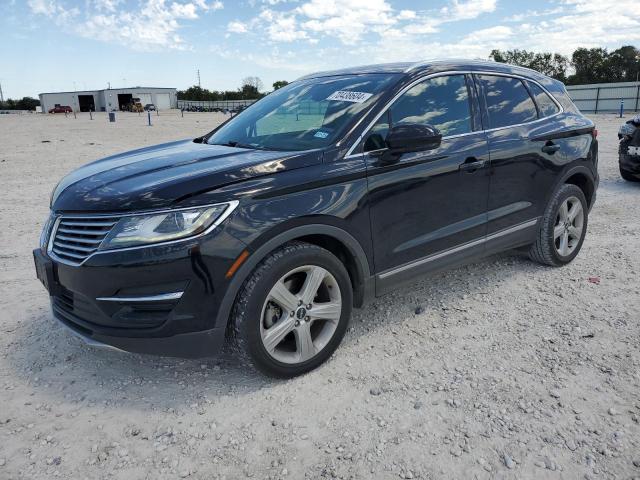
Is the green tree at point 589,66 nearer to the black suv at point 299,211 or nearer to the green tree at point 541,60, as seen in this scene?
the green tree at point 541,60

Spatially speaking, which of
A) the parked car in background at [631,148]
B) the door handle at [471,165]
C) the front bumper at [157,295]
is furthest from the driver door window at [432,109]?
the parked car in background at [631,148]

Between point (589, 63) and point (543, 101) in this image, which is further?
point (589, 63)

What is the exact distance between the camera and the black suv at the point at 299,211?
2650 mm

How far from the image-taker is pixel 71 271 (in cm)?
275

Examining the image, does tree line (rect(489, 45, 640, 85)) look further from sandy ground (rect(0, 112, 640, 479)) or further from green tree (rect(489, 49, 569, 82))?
sandy ground (rect(0, 112, 640, 479))

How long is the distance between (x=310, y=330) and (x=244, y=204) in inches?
37.2

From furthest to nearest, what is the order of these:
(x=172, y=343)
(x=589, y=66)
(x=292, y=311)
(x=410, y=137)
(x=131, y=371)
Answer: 1. (x=589, y=66)
2. (x=131, y=371)
3. (x=410, y=137)
4. (x=292, y=311)
5. (x=172, y=343)

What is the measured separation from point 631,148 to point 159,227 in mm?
8319

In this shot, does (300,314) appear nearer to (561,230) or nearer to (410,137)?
(410,137)

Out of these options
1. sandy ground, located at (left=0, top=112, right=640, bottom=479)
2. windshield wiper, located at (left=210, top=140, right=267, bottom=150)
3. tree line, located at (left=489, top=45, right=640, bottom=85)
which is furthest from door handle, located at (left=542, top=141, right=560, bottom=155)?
tree line, located at (left=489, top=45, right=640, bottom=85)

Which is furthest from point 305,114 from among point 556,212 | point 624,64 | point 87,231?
point 624,64

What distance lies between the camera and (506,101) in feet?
13.8

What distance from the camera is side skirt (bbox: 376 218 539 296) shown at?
3463mm

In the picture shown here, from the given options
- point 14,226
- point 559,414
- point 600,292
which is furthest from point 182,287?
point 14,226
